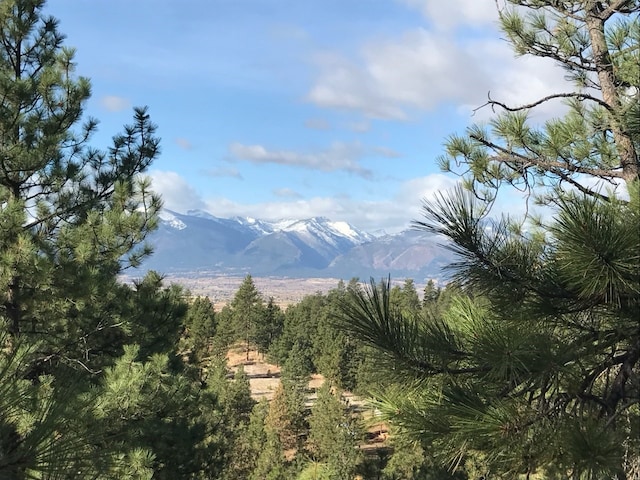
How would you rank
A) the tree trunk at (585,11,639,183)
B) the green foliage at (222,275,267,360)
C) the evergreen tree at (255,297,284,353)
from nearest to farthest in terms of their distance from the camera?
the tree trunk at (585,11,639,183), the green foliage at (222,275,267,360), the evergreen tree at (255,297,284,353)

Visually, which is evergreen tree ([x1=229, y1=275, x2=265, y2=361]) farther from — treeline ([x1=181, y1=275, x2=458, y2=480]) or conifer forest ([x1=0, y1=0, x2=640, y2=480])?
conifer forest ([x1=0, y1=0, x2=640, y2=480])

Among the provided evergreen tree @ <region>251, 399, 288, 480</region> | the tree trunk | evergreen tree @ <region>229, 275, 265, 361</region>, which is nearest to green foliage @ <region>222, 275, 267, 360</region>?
evergreen tree @ <region>229, 275, 265, 361</region>

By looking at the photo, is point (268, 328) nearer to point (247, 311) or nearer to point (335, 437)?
point (247, 311)

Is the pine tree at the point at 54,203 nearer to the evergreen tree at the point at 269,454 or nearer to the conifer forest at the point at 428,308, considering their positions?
the conifer forest at the point at 428,308

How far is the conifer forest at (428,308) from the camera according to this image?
2.02m

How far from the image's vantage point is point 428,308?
9.91 feet

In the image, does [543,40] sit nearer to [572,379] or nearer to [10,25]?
[572,379]

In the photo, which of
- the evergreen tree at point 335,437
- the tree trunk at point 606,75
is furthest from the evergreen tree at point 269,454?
the tree trunk at point 606,75

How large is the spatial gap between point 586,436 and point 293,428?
2532 cm

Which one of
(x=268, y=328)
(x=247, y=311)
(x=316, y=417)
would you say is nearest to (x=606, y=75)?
(x=316, y=417)

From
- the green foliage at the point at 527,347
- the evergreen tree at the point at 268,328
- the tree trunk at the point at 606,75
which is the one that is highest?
the tree trunk at the point at 606,75

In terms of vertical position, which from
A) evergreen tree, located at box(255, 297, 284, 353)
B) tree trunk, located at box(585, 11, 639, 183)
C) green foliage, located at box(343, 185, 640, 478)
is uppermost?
tree trunk, located at box(585, 11, 639, 183)

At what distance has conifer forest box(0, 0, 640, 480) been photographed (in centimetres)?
202

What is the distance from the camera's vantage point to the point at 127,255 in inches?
261
